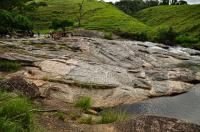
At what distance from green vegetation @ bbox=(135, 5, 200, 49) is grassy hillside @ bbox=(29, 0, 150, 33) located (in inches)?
351

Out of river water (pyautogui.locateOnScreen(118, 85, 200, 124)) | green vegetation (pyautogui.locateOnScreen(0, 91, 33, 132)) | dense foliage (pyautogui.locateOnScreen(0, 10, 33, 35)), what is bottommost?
river water (pyautogui.locateOnScreen(118, 85, 200, 124))

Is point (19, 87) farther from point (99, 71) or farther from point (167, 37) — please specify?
point (167, 37)

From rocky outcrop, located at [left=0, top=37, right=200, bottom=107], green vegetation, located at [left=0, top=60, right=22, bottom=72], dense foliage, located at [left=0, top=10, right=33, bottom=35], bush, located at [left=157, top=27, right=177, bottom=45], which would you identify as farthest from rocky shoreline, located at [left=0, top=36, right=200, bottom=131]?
bush, located at [left=157, top=27, right=177, bottom=45]

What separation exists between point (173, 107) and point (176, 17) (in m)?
119

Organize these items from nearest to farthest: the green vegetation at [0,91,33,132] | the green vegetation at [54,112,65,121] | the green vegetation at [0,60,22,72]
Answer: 1. the green vegetation at [0,91,33,132]
2. the green vegetation at [54,112,65,121]
3. the green vegetation at [0,60,22,72]

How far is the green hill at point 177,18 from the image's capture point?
119m

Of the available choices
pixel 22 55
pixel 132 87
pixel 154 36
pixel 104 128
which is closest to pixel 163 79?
pixel 132 87

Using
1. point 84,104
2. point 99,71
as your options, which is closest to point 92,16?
point 99,71

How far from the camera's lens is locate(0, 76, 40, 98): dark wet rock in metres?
27.3

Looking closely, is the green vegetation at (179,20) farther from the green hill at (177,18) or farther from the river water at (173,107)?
the river water at (173,107)

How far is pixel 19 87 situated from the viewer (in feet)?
91.8

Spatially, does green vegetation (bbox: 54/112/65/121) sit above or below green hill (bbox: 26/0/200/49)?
below

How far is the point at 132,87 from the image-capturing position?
3959cm

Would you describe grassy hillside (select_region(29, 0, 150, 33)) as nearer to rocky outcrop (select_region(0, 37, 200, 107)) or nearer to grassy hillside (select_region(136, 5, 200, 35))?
grassy hillside (select_region(136, 5, 200, 35))
